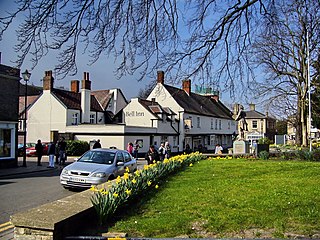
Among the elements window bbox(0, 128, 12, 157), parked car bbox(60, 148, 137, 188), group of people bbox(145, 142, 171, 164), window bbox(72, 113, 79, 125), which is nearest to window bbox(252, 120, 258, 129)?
window bbox(72, 113, 79, 125)

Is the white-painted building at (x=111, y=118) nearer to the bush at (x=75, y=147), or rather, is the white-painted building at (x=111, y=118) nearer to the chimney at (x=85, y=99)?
the chimney at (x=85, y=99)

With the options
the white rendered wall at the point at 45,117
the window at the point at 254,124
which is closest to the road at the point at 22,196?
the white rendered wall at the point at 45,117

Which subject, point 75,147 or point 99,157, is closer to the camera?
point 99,157

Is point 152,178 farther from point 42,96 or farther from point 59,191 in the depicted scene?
Answer: point 42,96

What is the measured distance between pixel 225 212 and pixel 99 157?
8.04 metres

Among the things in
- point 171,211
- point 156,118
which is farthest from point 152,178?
point 156,118

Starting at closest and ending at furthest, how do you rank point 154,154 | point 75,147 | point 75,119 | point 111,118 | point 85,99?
point 154,154 → point 75,147 → point 75,119 → point 85,99 → point 111,118

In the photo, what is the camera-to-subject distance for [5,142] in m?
19.9

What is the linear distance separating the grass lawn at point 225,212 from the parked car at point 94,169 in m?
3.21

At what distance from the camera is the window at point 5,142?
19656 mm

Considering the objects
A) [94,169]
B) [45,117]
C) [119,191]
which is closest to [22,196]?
[94,169]

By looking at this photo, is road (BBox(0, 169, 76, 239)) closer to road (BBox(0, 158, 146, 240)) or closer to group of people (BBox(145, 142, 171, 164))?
road (BBox(0, 158, 146, 240))

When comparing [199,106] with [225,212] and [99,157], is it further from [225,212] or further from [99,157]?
[225,212]

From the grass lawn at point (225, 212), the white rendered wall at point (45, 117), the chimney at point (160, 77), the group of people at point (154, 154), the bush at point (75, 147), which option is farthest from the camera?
the white rendered wall at point (45, 117)
